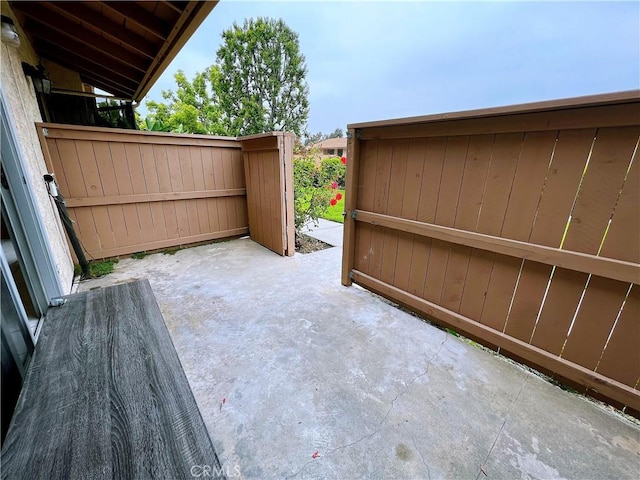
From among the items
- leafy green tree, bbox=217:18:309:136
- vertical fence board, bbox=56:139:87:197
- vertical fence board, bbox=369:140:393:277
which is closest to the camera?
vertical fence board, bbox=369:140:393:277

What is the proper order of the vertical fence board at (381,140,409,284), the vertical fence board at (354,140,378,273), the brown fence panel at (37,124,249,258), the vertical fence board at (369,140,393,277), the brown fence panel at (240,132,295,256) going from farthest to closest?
the brown fence panel at (240,132,295,256)
the brown fence panel at (37,124,249,258)
the vertical fence board at (354,140,378,273)
the vertical fence board at (369,140,393,277)
the vertical fence board at (381,140,409,284)

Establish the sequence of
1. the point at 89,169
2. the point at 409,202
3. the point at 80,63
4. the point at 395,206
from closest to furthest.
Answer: the point at 409,202 < the point at 395,206 < the point at 89,169 < the point at 80,63

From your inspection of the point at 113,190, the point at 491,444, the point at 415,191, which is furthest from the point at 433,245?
the point at 113,190

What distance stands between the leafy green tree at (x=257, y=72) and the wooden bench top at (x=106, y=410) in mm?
11561

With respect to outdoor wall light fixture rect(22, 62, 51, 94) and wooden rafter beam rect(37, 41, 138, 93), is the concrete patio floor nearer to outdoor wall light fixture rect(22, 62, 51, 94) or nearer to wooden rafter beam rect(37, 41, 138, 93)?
outdoor wall light fixture rect(22, 62, 51, 94)

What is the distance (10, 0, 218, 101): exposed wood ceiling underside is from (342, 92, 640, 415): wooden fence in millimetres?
1672

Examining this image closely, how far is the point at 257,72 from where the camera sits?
11.3 meters

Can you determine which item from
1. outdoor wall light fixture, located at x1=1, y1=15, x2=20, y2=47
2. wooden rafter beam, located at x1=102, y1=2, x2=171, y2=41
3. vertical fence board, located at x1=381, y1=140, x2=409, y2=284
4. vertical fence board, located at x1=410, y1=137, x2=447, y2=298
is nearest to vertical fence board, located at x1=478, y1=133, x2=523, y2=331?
vertical fence board, located at x1=410, y1=137, x2=447, y2=298

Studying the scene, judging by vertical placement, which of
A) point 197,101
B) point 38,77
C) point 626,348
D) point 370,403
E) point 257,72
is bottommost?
point 370,403

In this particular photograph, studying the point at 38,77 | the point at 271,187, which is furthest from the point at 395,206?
the point at 38,77

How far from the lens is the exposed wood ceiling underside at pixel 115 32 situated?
195cm

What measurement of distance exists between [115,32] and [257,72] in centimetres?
1042

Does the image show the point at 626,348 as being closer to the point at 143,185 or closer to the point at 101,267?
the point at 101,267

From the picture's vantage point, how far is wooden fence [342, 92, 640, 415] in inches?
56.9
